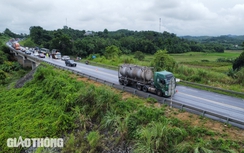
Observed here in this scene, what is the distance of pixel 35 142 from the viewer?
15.9m

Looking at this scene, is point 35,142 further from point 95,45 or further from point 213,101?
→ point 95,45

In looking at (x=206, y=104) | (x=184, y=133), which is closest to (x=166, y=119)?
(x=184, y=133)

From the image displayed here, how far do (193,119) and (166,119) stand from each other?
198cm

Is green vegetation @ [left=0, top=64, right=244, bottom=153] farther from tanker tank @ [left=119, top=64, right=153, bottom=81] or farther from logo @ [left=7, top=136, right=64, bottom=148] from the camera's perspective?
tanker tank @ [left=119, top=64, right=153, bottom=81]

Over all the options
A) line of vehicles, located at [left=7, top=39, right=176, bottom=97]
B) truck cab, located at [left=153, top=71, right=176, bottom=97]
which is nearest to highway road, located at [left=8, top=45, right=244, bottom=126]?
truck cab, located at [left=153, top=71, right=176, bottom=97]

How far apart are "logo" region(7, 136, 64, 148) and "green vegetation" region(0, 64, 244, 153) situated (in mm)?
403

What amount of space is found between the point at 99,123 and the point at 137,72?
698 centimetres

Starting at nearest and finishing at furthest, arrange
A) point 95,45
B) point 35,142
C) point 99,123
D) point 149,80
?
point 35,142 < point 99,123 < point 149,80 < point 95,45

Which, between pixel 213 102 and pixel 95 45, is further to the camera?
pixel 95 45

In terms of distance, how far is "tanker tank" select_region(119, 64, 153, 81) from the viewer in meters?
19.5

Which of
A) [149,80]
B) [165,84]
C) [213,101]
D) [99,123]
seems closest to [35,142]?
[99,123]

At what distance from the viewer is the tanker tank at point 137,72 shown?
19.5 meters

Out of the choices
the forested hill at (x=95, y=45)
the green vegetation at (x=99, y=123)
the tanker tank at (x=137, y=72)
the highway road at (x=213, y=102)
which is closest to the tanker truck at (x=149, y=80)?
the tanker tank at (x=137, y=72)

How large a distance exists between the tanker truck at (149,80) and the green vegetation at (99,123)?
72.9 inches
